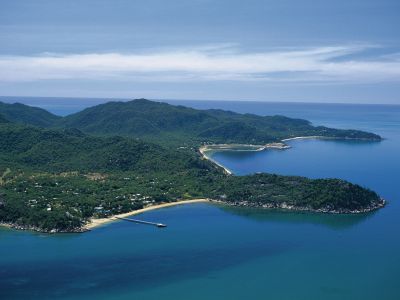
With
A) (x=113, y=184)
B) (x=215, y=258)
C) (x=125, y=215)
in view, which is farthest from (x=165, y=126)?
(x=215, y=258)

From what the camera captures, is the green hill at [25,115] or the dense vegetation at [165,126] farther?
the green hill at [25,115]

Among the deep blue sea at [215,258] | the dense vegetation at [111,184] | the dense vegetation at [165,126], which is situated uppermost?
the dense vegetation at [165,126]

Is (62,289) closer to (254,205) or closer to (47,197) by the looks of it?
(47,197)

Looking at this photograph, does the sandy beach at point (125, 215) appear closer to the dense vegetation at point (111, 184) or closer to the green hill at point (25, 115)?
the dense vegetation at point (111, 184)

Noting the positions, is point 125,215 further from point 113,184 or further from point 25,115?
point 25,115

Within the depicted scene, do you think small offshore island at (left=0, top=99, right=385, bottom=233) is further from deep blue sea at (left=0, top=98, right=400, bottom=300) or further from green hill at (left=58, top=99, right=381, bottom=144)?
green hill at (left=58, top=99, right=381, bottom=144)

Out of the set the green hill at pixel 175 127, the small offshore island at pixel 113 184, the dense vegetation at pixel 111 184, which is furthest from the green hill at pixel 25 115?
the dense vegetation at pixel 111 184

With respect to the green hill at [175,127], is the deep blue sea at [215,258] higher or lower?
lower

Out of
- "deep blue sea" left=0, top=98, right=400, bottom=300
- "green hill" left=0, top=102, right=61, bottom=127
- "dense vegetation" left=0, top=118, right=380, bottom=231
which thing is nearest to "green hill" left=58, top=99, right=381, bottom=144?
"green hill" left=0, top=102, right=61, bottom=127
